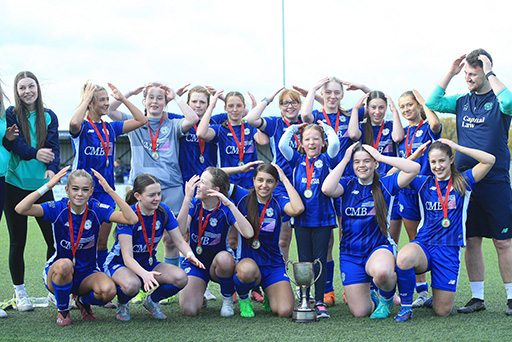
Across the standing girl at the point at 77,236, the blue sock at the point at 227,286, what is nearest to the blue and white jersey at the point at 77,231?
the standing girl at the point at 77,236

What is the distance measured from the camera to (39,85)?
14.4ft

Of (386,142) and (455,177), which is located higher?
(386,142)

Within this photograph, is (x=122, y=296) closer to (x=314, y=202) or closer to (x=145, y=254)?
(x=145, y=254)

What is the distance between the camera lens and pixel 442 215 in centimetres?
416

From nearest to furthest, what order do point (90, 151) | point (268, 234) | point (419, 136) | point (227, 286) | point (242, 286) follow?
1. point (242, 286)
2. point (227, 286)
3. point (268, 234)
4. point (90, 151)
5. point (419, 136)

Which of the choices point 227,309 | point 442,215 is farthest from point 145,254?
point 442,215

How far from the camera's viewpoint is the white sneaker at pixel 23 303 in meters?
4.30

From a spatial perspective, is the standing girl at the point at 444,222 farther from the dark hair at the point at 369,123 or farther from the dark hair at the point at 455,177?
the dark hair at the point at 369,123

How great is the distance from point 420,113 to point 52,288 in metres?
3.49

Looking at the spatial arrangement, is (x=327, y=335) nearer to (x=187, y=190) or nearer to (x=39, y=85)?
(x=187, y=190)

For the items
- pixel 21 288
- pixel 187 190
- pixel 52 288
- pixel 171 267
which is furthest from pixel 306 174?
pixel 21 288

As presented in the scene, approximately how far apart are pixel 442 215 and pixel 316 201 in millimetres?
976

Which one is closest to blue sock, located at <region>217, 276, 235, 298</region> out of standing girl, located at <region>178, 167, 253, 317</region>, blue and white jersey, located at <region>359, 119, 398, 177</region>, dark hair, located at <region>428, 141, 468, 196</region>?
standing girl, located at <region>178, 167, 253, 317</region>

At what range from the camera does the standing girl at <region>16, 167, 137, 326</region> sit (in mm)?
3859
